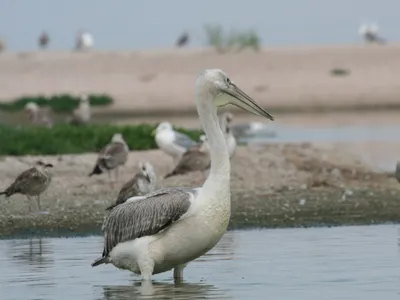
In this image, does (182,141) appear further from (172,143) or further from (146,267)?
(146,267)

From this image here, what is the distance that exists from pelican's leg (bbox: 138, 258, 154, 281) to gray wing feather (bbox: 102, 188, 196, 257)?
0.22m

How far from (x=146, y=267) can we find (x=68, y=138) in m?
11.2

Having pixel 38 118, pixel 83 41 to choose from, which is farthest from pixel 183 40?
pixel 38 118

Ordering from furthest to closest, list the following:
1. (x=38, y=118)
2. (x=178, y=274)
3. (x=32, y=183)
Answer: (x=38, y=118) < (x=32, y=183) < (x=178, y=274)

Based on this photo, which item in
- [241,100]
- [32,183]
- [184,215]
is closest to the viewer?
[184,215]

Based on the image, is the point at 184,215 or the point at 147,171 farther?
the point at 147,171

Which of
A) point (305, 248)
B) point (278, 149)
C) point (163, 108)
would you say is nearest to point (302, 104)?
point (163, 108)

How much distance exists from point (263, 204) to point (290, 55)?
43993mm

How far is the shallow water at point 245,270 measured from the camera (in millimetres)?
11242

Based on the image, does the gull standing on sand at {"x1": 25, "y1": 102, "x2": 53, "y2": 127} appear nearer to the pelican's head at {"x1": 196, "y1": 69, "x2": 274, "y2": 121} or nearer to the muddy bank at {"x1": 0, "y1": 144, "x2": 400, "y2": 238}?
the muddy bank at {"x1": 0, "y1": 144, "x2": 400, "y2": 238}

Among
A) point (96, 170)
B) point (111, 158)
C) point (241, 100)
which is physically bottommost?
point (241, 100)

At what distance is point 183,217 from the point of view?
36.6 ft

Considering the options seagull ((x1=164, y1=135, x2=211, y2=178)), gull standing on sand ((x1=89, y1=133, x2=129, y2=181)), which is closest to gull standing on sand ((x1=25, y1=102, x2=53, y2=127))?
gull standing on sand ((x1=89, y1=133, x2=129, y2=181))

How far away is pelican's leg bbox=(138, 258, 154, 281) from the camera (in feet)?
37.3
